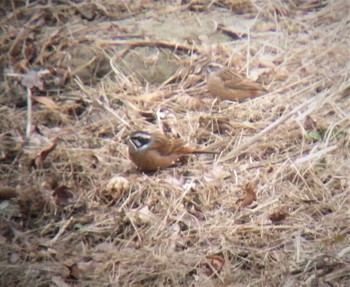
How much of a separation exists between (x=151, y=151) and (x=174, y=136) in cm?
66

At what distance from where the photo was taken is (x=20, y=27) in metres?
9.29

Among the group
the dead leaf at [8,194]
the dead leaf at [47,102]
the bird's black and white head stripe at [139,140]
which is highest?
the bird's black and white head stripe at [139,140]

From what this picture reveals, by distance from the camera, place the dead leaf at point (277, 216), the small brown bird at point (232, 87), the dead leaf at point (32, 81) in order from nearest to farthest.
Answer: the dead leaf at point (277, 216), the small brown bird at point (232, 87), the dead leaf at point (32, 81)

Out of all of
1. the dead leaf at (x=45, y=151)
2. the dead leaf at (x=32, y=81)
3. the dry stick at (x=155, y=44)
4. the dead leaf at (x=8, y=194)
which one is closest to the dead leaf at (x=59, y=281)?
the dead leaf at (x=8, y=194)

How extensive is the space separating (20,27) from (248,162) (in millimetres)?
3296

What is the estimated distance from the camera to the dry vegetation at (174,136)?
6.20 meters

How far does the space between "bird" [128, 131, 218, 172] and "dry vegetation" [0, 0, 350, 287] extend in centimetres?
11

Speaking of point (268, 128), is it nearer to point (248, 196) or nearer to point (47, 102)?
point (248, 196)

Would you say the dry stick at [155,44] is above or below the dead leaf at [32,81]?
above

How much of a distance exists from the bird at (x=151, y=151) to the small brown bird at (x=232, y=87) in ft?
3.59

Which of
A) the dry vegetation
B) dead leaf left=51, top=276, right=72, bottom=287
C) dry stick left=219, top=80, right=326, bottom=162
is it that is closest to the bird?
the dry vegetation

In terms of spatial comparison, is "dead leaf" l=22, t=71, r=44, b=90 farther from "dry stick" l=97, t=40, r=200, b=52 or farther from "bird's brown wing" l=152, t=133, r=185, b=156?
"bird's brown wing" l=152, t=133, r=185, b=156

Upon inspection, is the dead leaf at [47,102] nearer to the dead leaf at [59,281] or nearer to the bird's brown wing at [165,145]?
the bird's brown wing at [165,145]

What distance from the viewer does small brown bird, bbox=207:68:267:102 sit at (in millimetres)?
8211
